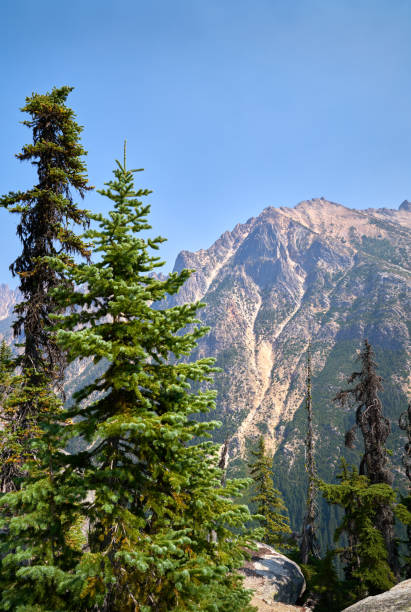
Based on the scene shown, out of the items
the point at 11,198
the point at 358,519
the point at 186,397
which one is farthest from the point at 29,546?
the point at 358,519

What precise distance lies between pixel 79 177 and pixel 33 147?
75.4 inches

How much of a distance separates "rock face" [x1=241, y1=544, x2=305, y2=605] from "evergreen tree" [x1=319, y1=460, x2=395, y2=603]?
10.6 feet

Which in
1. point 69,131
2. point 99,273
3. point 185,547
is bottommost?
point 185,547

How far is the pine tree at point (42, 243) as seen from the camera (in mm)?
11906

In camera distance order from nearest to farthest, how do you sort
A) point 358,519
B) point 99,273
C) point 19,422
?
1. point 99,273
2. point 19,422
3. point 358,519

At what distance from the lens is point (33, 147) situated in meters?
12.7

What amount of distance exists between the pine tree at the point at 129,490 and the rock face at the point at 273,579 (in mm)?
13565

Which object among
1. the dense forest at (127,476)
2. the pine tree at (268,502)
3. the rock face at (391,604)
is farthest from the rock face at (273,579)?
Answer: the dense forest at (127,476)

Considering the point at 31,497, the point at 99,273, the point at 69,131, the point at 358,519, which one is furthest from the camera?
the point at 358,519

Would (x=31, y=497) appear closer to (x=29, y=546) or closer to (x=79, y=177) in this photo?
(x=29, y=546)

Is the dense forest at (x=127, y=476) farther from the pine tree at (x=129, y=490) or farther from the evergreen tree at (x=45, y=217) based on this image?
the evergreen tree at (x=45, y=217)

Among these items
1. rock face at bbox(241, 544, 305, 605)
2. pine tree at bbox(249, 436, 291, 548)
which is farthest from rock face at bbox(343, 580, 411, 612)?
pine tree at bbox(249, 436, 291, 548)

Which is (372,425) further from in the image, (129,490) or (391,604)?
(129,490)

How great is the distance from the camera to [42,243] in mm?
13000
